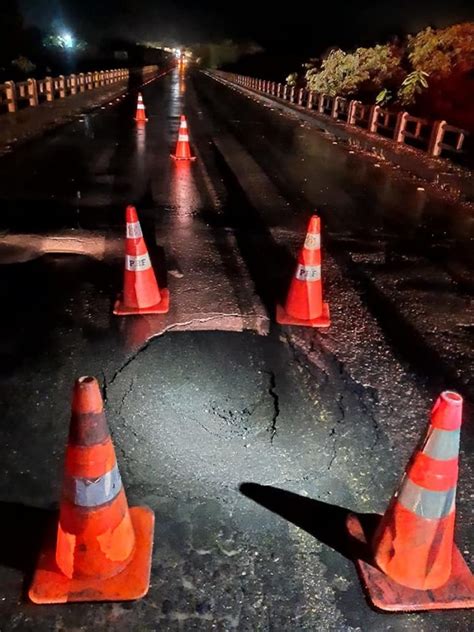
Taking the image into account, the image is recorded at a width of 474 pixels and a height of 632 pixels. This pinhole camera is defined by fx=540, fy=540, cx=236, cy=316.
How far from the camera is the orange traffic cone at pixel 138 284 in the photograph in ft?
14.5

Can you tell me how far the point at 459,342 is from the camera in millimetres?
4469

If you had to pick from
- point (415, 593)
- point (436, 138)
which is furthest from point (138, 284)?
point (436, 138)

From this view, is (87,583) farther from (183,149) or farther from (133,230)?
(183,149)

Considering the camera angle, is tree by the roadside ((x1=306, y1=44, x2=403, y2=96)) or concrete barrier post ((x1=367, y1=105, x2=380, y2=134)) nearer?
concrete barrier post ((x1=367, y1=105, x2=380, y2=134))

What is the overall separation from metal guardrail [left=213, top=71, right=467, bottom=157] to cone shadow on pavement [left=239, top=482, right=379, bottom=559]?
11923 mm

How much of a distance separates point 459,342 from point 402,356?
0.66m

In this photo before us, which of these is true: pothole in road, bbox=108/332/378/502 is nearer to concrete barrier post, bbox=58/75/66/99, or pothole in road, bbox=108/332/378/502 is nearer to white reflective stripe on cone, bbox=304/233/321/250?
white reflective stripe on cone, bbox=304/233/321/250

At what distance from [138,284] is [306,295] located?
4.63ft

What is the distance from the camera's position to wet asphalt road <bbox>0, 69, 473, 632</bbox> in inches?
90.0

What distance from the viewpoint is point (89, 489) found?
2.23 m

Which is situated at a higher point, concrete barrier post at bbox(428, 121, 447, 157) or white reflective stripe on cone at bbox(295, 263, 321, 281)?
concrete barrier post at bbox(428, 121, 447, 157)

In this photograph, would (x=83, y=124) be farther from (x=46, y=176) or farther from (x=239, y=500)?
(x=239, y=500)

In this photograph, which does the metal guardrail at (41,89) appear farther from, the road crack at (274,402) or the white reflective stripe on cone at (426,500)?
the white reflective stripe on cone at (426,500)

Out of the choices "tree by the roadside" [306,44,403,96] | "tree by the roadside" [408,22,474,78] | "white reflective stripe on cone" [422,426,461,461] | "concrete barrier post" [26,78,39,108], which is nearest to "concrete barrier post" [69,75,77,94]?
"concrete barrier post" [26,78,39,108]
